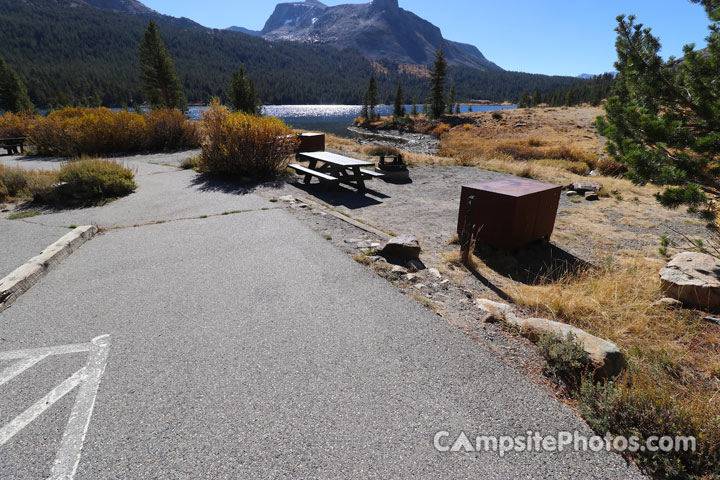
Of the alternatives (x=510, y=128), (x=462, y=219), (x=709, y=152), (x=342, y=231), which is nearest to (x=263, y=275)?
(x=342, y=231)

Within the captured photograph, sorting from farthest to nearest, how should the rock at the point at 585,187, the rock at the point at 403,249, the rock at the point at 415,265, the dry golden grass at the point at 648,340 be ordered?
the rock at the point at 585,187
the rock at the point at 403,249
the rock at the point at 415,265
the dry golden grass at the point at 648,340

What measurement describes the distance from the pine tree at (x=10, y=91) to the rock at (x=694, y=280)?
184ft

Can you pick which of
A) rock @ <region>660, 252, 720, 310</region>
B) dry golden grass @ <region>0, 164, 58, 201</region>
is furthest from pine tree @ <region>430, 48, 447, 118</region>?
rock @ <region>660, 252, 720, 310</region>

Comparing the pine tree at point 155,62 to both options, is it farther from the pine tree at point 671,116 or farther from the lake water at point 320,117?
the pine tree at point 671,116

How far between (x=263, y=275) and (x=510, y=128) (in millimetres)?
44951

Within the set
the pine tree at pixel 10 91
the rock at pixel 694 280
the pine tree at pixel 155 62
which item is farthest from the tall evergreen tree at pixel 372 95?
the rock at pixel 694 280

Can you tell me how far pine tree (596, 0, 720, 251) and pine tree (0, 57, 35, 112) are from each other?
54913 mm

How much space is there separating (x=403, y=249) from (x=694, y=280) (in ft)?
11.9

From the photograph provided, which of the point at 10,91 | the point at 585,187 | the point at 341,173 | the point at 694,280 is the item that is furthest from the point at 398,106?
the point at 694,280

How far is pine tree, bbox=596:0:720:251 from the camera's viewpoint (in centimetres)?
361

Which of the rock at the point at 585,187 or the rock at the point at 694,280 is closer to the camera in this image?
the rock at the point at 694,280

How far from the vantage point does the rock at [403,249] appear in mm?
5047

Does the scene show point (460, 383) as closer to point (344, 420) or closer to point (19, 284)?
point (344, 420)

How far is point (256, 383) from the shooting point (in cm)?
264
